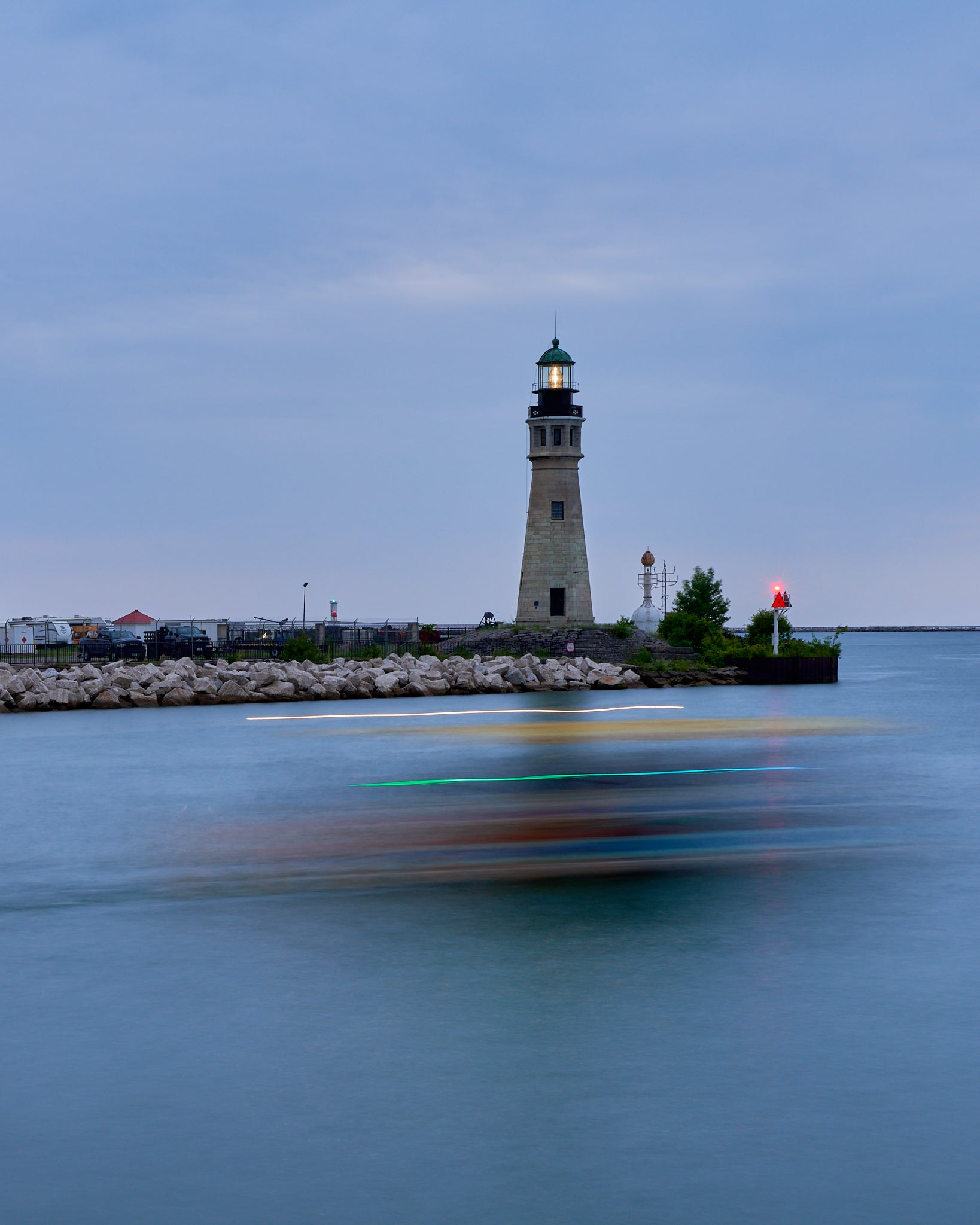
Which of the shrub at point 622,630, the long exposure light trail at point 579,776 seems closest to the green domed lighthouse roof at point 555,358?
the shrub at point 622,630

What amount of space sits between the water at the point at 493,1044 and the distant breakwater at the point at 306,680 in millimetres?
29127

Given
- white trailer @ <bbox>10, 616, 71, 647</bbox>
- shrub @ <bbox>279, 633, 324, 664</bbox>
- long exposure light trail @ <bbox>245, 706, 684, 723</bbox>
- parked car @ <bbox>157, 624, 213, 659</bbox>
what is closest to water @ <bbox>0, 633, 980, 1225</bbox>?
long exposure light trail @ <bbox>245, 706, 684, 723</bbox>

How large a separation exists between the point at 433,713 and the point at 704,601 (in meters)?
25.4

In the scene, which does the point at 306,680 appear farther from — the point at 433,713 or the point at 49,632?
the point at 49,632

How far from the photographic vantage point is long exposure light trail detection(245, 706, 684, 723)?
4216 cm

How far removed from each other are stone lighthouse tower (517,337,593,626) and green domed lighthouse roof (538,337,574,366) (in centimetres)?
39

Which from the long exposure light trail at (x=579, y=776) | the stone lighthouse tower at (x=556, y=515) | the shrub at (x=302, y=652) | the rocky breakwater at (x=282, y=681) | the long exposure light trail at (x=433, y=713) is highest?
the stone lighthouse tower at (x=556, y=515)


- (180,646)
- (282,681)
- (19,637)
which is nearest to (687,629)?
(282,681)

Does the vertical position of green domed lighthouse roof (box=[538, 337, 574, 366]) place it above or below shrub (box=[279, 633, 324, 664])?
above

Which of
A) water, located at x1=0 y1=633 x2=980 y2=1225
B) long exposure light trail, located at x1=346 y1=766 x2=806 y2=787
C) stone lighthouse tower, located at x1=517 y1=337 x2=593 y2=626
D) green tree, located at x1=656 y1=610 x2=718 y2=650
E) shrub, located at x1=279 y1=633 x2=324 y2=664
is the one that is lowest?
water, located at x1=0 y1=633 x2=980 y2=1225

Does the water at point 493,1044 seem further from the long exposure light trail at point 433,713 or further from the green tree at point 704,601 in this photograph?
the green tree at point 704,601

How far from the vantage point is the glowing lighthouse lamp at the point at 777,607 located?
5944 cm

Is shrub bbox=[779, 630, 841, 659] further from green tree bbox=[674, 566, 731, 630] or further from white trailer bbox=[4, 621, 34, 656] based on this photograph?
white trailer bbox=[4, 621, 34, 656]

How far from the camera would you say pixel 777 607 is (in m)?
60.0
